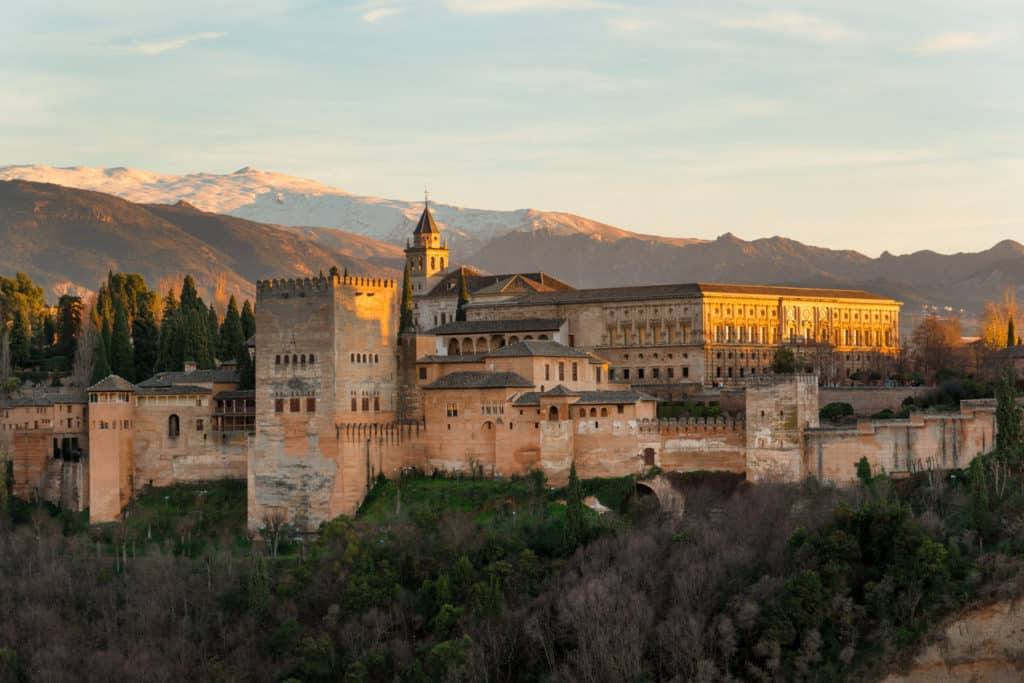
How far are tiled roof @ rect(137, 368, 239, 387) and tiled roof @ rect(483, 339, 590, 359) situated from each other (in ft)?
32.5

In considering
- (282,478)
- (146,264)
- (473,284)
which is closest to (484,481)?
(282,478)

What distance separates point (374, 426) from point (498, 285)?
28.0 meters

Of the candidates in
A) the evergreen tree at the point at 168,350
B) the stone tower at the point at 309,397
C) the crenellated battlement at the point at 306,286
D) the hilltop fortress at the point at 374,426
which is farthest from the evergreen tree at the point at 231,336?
the stone tower at the point at 309,397

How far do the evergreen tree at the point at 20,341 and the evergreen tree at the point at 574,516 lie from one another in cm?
3595

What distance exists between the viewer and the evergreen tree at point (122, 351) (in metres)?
69.5

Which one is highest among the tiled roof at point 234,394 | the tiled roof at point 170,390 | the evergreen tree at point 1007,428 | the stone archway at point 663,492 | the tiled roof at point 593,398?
the tiled roof at point 170,390

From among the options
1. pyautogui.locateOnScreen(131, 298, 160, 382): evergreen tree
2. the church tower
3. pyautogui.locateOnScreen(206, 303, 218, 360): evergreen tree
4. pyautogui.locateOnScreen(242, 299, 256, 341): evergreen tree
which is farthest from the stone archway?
the church tower

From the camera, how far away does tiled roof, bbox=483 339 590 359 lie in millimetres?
57906

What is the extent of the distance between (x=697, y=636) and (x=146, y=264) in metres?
155

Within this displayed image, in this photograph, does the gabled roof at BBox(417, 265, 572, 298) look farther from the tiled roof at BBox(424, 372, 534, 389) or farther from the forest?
the forest

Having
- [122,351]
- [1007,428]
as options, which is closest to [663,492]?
[1007,428]

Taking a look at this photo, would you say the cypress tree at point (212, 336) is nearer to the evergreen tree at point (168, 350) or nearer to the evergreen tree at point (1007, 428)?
the evergreen tree at point (168, 350)

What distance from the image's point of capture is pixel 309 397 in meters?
54.1

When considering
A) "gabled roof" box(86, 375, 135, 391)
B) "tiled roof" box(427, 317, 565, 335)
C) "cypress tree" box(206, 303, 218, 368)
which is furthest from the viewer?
"cypress tree" box(206, 303, 218, 368)
